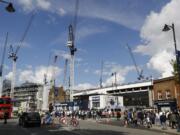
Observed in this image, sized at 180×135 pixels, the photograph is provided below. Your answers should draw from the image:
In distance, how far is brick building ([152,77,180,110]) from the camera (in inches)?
2276

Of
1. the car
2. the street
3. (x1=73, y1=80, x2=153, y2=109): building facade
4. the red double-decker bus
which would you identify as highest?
(x1=73, y1=80, x2=153, y2=109): building facade

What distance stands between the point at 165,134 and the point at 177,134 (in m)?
0.94

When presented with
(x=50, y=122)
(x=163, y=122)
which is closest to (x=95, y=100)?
(x=50, y=122)

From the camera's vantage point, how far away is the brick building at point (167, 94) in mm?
57812

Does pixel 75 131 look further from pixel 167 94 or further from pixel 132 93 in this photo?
pixel 132 93

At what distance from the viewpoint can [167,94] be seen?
60531 millimetres

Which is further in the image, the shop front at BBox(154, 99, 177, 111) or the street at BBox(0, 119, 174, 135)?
the shop front at BBox(154, 99, 177, 111)

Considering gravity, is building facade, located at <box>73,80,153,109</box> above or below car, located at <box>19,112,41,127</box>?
above

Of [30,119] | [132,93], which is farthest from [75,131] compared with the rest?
[132,93]

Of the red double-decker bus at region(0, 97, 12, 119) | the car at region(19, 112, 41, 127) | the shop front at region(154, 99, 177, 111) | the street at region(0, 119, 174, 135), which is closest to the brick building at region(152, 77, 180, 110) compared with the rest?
the shop front at region(154, 99, 177, 111)

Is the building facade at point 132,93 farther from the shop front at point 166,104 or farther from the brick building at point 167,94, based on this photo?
the shop front at point 166,104


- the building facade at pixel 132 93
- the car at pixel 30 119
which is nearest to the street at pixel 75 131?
the car at pixel 30 119

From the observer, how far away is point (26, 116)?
37406mm

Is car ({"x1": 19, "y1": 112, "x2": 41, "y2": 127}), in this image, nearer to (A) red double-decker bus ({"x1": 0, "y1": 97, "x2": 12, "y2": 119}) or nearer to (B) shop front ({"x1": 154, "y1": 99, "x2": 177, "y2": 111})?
(A) red double-decker bus ({"x1": 0, "y1": 97, "x2": 12, "y2": 119})
